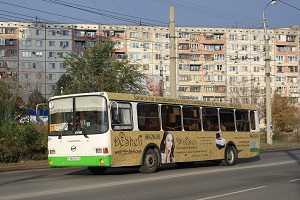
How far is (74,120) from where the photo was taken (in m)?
16.7

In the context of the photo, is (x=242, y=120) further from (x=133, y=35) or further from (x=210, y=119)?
(x=133, y=35)

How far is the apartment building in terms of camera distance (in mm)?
93938

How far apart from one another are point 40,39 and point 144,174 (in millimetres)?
80577

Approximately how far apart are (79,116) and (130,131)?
1.82 m

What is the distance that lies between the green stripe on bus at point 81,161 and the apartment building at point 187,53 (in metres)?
73.1

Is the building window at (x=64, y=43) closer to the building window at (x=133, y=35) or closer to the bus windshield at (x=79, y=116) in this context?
the building window at (x=133, y=35)

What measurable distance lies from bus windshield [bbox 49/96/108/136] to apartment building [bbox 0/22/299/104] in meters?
72.9

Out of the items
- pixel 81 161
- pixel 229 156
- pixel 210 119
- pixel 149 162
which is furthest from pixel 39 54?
pixel 81 161

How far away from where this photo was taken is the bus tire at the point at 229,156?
22.2 metres

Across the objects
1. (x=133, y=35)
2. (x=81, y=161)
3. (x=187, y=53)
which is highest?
(x=133, y=35)

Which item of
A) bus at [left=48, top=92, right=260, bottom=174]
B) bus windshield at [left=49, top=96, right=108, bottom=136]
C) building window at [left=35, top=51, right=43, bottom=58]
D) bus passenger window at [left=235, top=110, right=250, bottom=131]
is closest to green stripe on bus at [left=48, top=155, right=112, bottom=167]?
bus at [left=48, top=92, right=260, bottom=174]

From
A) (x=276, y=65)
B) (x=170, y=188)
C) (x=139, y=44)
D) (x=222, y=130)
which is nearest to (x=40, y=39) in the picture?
(x=139, y=44)

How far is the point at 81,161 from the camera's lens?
1644 centimetres

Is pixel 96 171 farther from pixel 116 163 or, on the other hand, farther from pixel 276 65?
pixel 276 65
